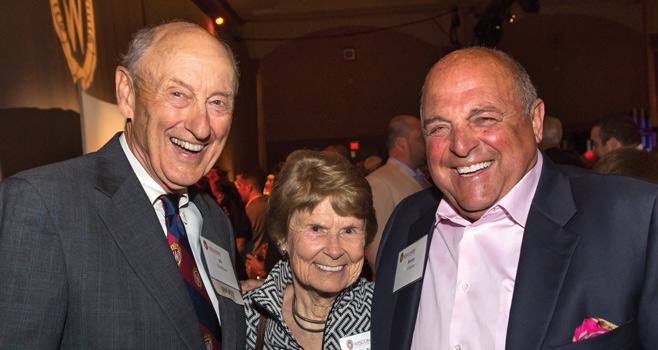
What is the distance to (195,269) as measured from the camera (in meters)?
1.76

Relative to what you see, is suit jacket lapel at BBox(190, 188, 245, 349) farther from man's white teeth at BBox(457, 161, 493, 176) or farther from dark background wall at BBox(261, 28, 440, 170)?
dark background wall at BBox(261, 28, 440, 170)

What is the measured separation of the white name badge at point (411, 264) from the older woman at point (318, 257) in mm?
265

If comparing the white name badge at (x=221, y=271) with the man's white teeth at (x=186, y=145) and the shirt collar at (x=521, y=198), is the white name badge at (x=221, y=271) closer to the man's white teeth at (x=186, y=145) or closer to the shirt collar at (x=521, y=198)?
the man's white teeth at (x=186, y=145)

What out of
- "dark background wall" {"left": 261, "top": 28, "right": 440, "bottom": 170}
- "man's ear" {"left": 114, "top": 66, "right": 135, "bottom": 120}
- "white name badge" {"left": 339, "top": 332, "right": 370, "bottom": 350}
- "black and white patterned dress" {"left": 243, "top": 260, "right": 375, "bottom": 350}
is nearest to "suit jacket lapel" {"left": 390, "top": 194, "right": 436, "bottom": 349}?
"white name badge" {"left": 339, "top": 332, "right": 370, "bottom": 350}

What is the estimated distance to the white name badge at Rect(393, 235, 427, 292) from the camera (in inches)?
74.9

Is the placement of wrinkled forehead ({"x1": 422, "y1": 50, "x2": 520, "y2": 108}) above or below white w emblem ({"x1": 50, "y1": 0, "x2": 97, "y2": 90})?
below

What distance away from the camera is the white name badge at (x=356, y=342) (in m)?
2.06

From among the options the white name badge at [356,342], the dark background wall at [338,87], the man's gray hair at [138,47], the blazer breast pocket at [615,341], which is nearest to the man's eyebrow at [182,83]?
the man's gray hair at [138,47]

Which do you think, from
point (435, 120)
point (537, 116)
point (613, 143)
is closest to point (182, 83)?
point (435, 120)

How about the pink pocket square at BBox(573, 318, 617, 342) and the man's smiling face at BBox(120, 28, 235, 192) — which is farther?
the man's smiling face at BBox(120, 28, 235, 192)

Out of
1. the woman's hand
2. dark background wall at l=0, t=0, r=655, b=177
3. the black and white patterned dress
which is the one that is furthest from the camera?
dark background wall at l=0, t=0, r=655, b=177

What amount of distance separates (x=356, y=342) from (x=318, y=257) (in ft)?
1.22

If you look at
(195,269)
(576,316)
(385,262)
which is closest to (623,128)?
(385,262)

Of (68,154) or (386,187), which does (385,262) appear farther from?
(68,154)
